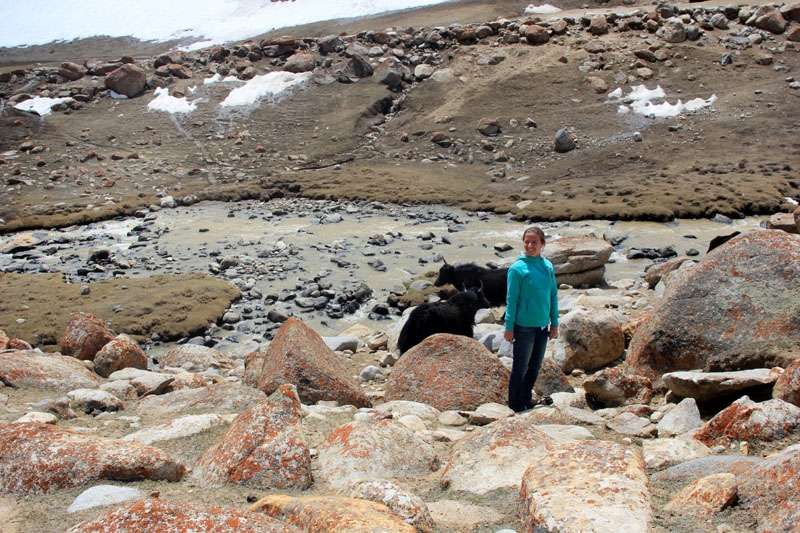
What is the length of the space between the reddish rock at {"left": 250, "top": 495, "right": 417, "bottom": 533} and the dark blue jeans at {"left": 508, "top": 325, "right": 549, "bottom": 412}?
134 inches

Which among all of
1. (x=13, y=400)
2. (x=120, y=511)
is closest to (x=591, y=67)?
(x=13, y=400)

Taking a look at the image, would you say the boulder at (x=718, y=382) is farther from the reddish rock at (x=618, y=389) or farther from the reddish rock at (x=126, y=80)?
the reddish rock at (x=126, y=80)

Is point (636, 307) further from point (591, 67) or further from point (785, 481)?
point (591, 67)

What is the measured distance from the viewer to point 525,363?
21.1ft

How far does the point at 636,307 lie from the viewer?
416 inches

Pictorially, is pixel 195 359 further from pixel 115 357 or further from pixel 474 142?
pixel 474 142

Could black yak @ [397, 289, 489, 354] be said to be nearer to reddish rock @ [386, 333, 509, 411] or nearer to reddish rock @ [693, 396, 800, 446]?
reddish rock @ [386, 333, 509, 411]

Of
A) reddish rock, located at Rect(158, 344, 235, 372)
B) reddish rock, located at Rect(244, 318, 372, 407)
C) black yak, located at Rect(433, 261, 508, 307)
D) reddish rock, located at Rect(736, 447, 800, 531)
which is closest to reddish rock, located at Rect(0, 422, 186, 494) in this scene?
reddish rock, located at Rect(244, 318, 372, 407)

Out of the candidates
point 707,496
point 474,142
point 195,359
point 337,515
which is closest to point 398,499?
point 337,515

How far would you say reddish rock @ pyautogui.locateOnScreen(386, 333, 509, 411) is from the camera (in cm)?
687

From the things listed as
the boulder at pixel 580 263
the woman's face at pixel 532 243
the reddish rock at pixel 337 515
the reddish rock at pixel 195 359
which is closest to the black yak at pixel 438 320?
the reddish rock at pixel 195 359

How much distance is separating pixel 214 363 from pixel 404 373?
4248 mm

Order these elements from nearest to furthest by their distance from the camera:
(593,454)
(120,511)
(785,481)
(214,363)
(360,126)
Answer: (120,511) → (785,481) → (593,454) → (214,363) → (360,126)

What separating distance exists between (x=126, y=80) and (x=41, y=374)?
34872mm
